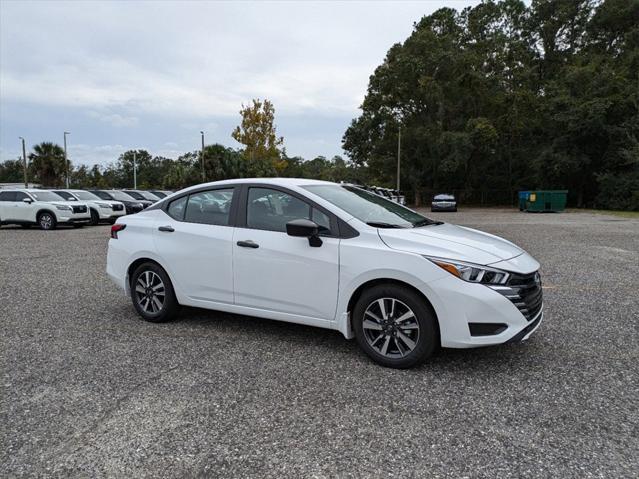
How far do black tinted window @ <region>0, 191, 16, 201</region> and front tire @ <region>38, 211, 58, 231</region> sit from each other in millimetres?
1443

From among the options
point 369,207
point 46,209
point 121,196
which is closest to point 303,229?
point 369,207

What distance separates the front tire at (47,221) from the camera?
17.5 metres

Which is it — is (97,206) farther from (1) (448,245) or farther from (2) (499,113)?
(2) (499,113)

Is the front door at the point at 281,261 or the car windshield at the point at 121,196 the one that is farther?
the car windshield at the point at 121,196

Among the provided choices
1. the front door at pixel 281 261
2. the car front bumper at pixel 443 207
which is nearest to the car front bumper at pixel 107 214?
the front door at pixel 281 261

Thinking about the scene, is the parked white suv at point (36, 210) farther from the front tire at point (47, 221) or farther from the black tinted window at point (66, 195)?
the black tinted window at point (66, 195)

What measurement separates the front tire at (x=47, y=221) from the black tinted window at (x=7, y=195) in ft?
4.73

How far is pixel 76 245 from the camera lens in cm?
1216

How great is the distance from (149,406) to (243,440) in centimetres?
83

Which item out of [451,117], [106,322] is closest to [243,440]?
[106,322]

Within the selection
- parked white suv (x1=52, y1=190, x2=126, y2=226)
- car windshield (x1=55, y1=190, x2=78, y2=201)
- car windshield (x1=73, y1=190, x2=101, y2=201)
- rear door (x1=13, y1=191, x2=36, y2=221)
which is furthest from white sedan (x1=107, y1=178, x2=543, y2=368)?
car windshield (x1=73, y1=190, x2=101, y2=201)

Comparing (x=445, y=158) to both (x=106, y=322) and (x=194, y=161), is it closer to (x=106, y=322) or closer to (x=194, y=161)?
(x=194, y=161)

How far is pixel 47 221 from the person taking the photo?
691 inches

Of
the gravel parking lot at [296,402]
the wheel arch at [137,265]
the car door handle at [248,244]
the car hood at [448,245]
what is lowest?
the gravel parking lot at [296,402]
